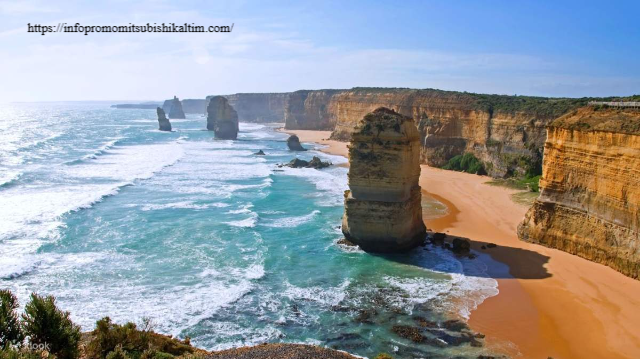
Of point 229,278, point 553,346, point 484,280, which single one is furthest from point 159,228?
point 553,346

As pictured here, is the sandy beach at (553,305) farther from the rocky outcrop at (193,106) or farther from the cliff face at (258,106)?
the rocky outcrop at (193,106)

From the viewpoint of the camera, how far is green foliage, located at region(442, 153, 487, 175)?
153 feet

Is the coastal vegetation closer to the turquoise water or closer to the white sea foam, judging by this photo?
the turquoise water

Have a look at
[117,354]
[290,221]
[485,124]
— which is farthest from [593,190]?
[485,124]

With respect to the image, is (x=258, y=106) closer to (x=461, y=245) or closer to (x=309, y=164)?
(x=309, y=164)

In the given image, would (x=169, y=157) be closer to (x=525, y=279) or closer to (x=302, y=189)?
(x=302, y=189)

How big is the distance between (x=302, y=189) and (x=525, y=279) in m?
21.7

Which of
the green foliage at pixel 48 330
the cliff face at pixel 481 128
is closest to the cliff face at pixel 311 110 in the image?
the cliff face at pixel 481 128

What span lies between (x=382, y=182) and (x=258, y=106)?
118 metres

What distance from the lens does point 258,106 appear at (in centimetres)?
13750

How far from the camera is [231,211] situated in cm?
3173

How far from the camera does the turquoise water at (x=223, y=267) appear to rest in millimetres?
16656

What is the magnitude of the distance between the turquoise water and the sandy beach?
4.22ft

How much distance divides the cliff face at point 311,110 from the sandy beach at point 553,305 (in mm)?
75397
